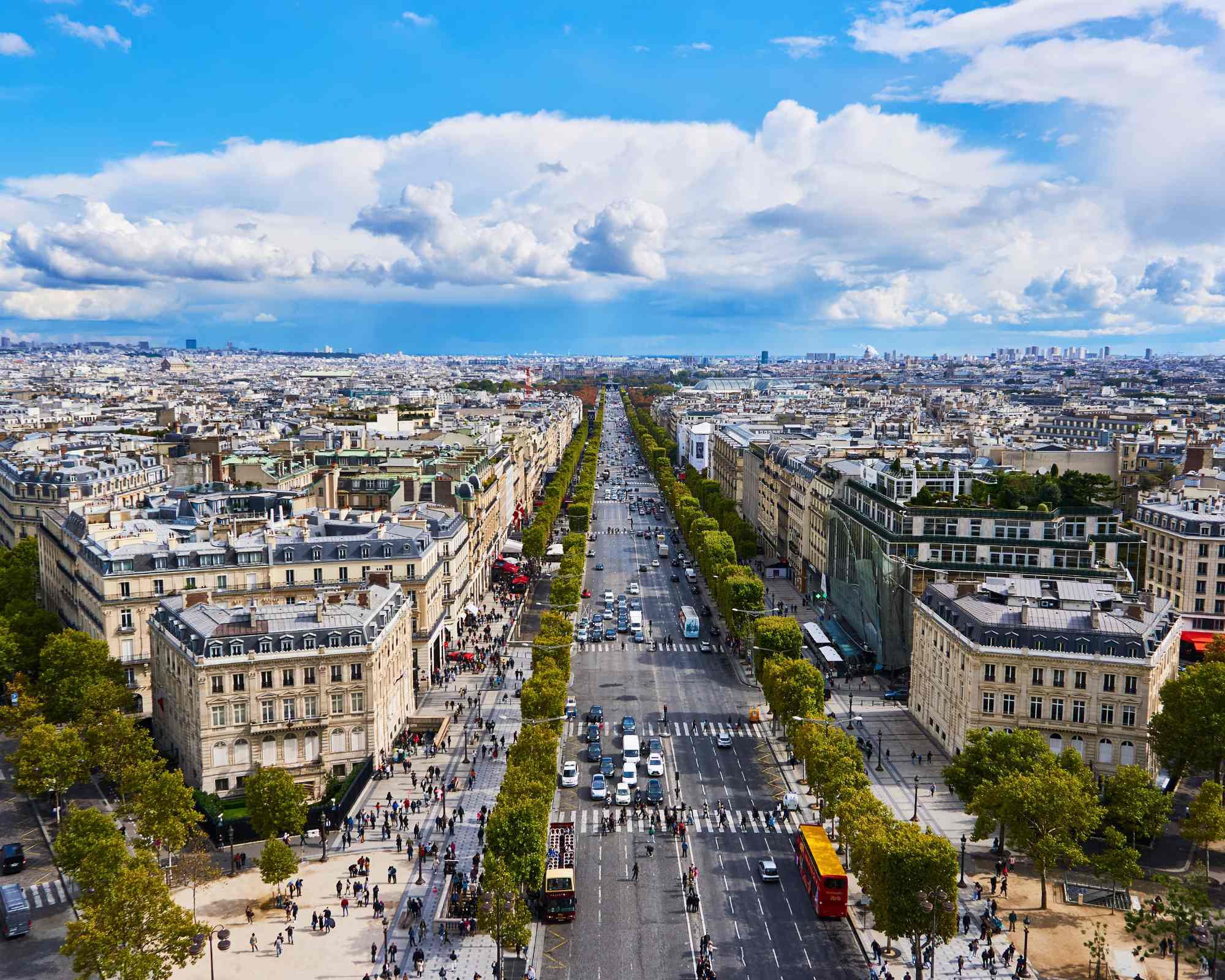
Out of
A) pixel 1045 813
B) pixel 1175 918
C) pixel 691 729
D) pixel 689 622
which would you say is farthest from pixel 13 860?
pixel 689 622

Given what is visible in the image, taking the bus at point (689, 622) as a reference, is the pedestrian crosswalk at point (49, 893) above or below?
below

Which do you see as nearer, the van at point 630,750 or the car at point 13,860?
the car at point 13,860

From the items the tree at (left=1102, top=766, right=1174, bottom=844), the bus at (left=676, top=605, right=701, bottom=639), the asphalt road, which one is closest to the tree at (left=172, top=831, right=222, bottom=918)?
the asphalt road

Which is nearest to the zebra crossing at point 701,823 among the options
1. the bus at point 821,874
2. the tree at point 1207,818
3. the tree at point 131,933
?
the bus at point 821,874

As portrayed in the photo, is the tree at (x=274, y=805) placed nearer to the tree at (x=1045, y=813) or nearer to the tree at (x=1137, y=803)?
the tree at (x=1045, y=813)

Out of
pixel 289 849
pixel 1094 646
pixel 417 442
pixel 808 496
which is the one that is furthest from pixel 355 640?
pixel 417 442

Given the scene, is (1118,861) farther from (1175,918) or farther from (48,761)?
(48,761)

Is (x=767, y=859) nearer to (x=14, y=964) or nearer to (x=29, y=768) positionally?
(x=14, y=964)
